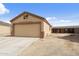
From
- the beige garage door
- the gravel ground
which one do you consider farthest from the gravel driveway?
the beige garage door

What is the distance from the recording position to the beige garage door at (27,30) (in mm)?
17123

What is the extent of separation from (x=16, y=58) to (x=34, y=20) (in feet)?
38.7

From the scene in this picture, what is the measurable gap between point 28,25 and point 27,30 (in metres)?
0.70

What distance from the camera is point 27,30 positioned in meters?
17.5

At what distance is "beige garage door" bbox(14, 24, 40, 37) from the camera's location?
1712 centimetres

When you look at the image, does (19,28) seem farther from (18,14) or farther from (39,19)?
(39,19)

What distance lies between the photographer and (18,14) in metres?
18.2

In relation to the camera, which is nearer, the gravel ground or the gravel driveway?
the gravel ground

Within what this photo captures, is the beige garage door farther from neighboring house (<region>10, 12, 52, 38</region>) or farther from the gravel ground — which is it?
the gravel ground

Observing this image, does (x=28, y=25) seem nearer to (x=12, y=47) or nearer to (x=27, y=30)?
(x=27, y=30)

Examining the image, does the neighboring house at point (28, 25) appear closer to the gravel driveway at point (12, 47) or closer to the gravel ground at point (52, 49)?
the gravel driveway at point (12, 47)

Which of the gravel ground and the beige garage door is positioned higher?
the beige garage door

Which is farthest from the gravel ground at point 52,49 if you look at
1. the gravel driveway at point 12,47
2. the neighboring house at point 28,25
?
the neighboring house at point 28,25

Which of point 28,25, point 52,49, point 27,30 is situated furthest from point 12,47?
point 28,25
